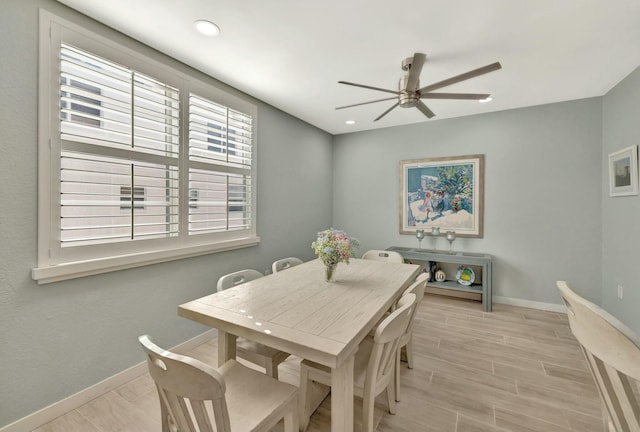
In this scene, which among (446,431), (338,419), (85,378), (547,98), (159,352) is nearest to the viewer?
(159,352)

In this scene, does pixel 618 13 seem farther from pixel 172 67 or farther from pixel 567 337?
pixel 172 67

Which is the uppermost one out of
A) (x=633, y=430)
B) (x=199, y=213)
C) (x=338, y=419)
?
(x=199, y=213)

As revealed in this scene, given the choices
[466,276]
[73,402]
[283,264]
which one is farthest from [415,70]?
[73,402]

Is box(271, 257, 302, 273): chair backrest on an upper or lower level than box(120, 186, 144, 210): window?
lower

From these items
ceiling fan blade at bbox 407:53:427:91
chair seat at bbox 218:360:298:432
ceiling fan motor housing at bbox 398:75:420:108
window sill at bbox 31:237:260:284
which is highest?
ceiling fan blade at bbox 407:53:427:91

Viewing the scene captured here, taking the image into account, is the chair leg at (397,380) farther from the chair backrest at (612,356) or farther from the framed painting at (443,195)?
the framed painting at (443,195)

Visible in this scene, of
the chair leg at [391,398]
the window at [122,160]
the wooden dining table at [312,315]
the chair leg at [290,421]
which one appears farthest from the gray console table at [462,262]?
the chair leg at [290,421]

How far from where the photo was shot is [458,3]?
5.59ft

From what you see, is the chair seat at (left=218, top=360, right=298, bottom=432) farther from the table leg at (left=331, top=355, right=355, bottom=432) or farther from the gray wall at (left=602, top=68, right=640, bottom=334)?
the gray wall at (left=602, top=68, right=640, bottom=334)

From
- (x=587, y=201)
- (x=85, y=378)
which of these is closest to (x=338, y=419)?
(x=85, y=378)

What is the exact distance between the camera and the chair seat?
3.62 feet

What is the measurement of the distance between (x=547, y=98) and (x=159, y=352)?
14.2 feet

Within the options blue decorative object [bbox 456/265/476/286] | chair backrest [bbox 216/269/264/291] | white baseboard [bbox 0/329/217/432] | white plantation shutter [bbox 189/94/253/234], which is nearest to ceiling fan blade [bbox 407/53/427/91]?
white plantation shutter [bbox 189/94/253/234]

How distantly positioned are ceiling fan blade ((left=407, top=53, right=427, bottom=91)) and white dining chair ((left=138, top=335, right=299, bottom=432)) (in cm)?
211
